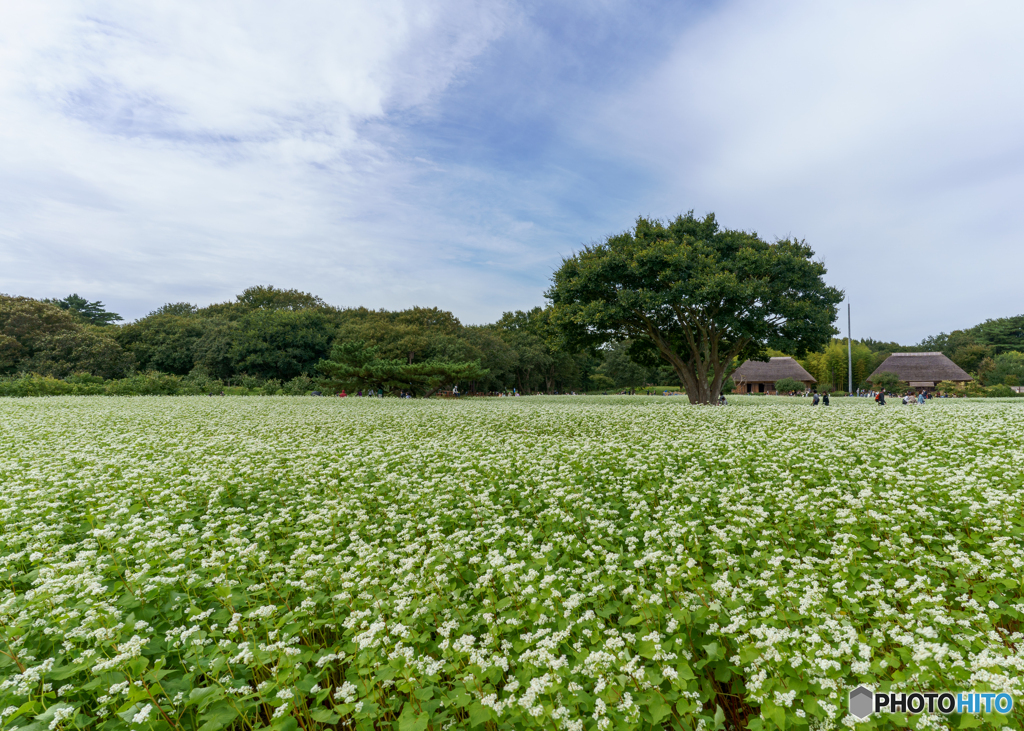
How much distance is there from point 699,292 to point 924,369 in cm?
5758

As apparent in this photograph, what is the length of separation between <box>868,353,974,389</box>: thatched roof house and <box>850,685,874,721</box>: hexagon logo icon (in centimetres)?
7613

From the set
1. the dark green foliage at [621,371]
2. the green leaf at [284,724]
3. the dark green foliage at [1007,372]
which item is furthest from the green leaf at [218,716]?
the dark green foliage at [621,371]

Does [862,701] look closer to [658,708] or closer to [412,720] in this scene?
[658,708]

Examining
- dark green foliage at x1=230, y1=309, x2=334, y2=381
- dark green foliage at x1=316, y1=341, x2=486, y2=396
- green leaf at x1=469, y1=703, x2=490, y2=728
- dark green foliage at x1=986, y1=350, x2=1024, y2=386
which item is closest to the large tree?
dark green foliage at x1=316, y1=341, x2=486, y2=396

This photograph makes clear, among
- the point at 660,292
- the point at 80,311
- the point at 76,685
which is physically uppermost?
the point at 80,311

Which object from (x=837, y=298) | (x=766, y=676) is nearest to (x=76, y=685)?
(x=766, y=676)

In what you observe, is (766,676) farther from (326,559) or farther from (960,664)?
(326,559)

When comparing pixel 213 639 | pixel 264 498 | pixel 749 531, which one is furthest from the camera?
pixel 264 498

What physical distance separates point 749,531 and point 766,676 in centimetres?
268

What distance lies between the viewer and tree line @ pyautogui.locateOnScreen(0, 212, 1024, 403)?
1050 inches

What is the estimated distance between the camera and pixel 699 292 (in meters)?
24.5

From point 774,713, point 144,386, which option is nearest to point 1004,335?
point 774,713

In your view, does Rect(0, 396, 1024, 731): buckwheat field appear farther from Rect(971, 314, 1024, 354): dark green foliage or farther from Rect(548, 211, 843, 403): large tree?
Rect(971, 314, 1024, 354): dark green foliage

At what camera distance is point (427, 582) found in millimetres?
4418
